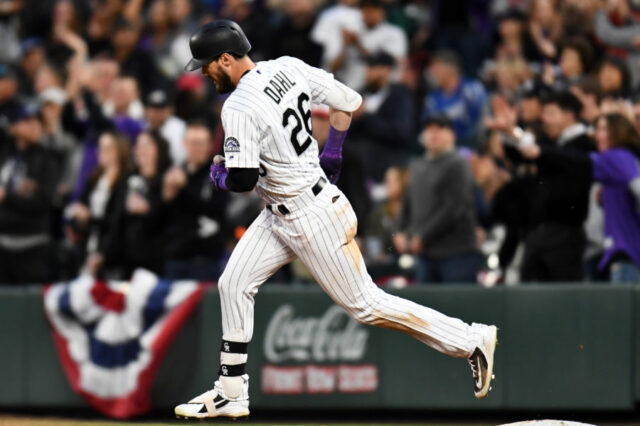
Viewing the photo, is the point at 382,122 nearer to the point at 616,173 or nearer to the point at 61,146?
the point at 61,146

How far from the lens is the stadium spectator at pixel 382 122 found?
12.2m

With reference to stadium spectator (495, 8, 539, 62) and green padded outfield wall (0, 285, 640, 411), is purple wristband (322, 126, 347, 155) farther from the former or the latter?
stadium spectator (495, 8, 539, 62)

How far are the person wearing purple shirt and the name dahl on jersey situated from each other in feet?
8.67

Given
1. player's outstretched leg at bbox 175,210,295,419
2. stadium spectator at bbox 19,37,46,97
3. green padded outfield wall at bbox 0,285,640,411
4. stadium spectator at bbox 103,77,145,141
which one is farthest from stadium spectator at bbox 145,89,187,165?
player's outstretched leg at bbox 175,210,295,419

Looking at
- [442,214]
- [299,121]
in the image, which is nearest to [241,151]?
[299,121]

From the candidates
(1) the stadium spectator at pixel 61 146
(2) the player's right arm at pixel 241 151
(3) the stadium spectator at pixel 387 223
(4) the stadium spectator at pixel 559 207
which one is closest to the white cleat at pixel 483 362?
(2) the player's right arm at pixel 241 151

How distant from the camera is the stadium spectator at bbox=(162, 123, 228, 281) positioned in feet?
33.2

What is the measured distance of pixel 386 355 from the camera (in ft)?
31.9

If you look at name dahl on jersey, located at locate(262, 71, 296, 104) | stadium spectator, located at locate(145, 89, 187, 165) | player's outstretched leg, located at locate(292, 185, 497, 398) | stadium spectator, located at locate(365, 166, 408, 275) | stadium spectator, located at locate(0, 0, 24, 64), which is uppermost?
stadium spectator, located at locate(0, 0, 24, 64)

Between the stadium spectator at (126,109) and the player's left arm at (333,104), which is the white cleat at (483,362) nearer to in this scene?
the player's left arm at (333,104)

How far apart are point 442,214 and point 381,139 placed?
2.33 meters

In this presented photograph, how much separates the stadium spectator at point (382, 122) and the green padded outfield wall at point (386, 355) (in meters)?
2.87

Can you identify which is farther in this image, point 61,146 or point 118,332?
point 61,146

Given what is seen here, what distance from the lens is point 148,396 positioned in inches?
387
